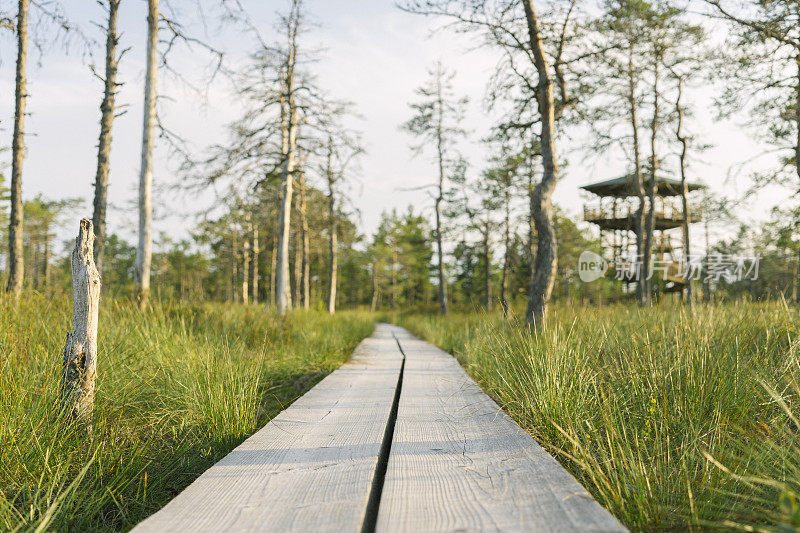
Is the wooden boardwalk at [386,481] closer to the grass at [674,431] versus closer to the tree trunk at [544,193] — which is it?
the grass at [674,431]

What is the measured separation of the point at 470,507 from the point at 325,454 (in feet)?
2.46

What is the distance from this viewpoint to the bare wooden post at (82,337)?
6.73 ft

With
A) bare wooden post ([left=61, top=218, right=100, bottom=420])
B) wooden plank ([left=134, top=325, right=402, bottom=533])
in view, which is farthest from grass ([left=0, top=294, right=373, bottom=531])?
wooden plank ([left=134, top=325, right=402, bottom=533])

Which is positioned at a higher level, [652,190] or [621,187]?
[621,187]

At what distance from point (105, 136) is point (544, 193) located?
8.28 meters

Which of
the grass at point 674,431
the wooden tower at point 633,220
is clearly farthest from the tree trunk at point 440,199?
the grass at point 674,431

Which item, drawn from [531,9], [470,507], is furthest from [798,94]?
[470,507]

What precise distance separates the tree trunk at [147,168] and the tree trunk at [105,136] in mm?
706

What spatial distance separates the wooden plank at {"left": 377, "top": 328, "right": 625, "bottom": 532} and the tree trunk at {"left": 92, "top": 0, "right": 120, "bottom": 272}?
823 cm

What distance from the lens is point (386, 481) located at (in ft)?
4.88

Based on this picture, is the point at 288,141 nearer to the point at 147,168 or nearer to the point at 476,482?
the point at 147,168

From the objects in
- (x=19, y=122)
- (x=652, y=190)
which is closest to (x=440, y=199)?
(x=652, y=190)

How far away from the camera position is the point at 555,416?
210cm

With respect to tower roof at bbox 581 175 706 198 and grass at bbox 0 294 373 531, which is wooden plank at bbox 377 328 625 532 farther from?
tower roof at bbox 581 175 706 198
